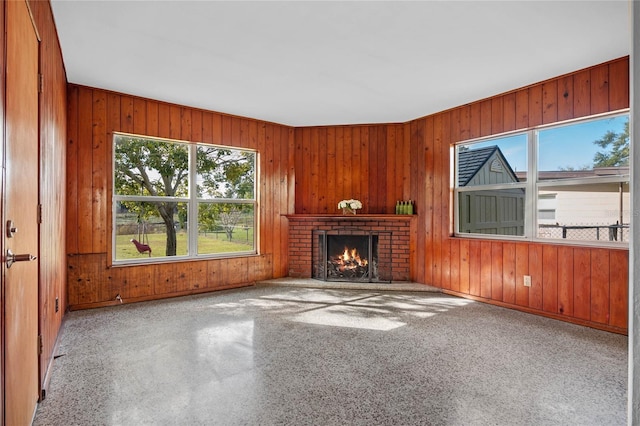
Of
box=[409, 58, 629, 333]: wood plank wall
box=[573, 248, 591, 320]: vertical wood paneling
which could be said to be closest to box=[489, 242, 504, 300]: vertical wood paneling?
box=[409, 58, 629, 333]: wood plank wall

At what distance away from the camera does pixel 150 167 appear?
4.52m

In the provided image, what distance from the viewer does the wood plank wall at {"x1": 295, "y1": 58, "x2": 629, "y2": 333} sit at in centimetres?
337

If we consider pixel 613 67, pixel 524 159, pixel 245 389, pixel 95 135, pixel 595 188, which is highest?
pixel 613 67

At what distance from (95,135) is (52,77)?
143 centimetres

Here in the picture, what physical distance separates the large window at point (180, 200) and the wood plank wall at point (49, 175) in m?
1.10

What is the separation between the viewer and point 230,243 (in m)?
5.20

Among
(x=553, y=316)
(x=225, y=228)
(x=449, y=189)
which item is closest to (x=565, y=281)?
(x=553, y=316)

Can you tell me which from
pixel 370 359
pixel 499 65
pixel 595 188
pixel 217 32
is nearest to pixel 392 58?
pixel 499 65

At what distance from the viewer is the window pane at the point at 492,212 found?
4168 millimetres

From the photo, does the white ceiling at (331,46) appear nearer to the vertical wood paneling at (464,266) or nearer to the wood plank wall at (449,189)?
the wood plank wall at (449,189)

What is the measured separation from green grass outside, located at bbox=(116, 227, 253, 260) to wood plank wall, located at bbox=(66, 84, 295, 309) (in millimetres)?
156

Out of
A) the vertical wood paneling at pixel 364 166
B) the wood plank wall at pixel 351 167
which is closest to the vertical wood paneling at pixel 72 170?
the wood plank wall at pixel 351 167

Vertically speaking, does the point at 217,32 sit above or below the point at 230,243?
above

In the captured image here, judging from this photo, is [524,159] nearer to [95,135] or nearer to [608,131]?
[608,131]
